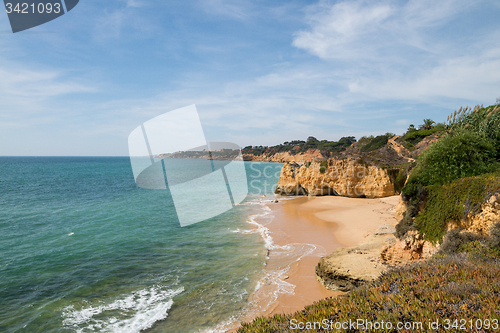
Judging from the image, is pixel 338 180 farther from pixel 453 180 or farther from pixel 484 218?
pixel 484 218

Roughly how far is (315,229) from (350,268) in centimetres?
892

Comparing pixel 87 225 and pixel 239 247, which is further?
pixel 87 225

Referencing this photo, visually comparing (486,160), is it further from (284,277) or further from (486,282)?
(284,277)

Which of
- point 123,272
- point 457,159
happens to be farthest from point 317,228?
point 123,272

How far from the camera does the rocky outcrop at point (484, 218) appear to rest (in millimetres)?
7324

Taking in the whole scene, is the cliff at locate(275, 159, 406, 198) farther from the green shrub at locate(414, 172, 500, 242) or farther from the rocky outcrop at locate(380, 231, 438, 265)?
the rocky outcrop at locate(380, 231, 438, 265)

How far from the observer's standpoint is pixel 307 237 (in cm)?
1669

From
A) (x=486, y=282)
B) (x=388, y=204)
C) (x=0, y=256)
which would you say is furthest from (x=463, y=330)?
(x=388, y=204)

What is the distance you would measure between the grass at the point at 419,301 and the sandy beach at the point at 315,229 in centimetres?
475

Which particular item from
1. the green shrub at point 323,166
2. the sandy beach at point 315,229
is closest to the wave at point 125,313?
the sandy beach at point 315,229

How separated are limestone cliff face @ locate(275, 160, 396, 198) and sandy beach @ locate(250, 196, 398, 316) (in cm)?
144

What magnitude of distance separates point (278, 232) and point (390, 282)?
13.7m

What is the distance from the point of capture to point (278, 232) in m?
18.3

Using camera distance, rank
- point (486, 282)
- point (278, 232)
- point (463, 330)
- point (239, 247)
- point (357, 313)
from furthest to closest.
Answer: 1. point (278, 232)
2. point (239, 247)
3. point (486, 282)
4. point (357, 313)
5. point (463, 330)
